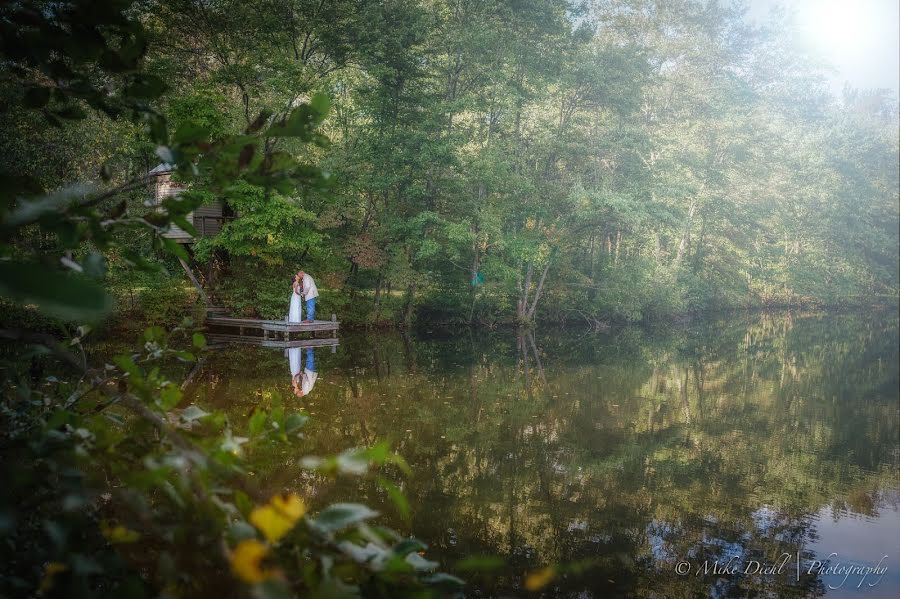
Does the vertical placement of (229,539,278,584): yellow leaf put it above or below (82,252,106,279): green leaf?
below

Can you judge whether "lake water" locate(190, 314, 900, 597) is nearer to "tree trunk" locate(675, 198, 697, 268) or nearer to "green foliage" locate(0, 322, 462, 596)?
"green foliage" locate(0, 322, 462, 596)

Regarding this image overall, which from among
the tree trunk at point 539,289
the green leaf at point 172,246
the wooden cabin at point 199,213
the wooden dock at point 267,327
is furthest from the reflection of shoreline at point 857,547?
the tree trunk at point 539,289

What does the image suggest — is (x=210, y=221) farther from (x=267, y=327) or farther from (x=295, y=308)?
(x=295, y=308)

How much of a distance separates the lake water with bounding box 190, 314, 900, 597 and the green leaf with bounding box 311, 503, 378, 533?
17 centimetres

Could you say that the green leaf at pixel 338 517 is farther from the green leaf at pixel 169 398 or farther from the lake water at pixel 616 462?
the green leaf at pixel 169 398

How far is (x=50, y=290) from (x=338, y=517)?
1.66 ft

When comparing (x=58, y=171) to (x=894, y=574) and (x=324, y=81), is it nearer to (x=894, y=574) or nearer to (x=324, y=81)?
(x=324, y=81)

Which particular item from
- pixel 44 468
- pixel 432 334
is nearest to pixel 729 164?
pixel 432 334

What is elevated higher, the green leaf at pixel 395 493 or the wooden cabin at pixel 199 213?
the wooden cabin at pixel 199 213

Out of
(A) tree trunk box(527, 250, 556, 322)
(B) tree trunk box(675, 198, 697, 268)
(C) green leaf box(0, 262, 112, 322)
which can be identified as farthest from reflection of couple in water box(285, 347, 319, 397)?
(B) tree trunk box(675, 198, 697, 268)

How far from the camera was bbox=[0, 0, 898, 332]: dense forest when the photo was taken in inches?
736

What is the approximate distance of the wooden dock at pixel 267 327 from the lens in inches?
713

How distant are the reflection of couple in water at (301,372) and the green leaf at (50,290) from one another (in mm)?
9685

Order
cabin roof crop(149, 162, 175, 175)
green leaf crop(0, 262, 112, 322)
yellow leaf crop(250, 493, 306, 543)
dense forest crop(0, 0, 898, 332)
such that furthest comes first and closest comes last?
1. dense forest crop(0, 0, 898, 332)
2. cabin roof crop(149, 162, 175, 175)
3. yellow leaf crop(250, 493, 306, 543)
4. green leaf crop(0, 262, 112, 322)
